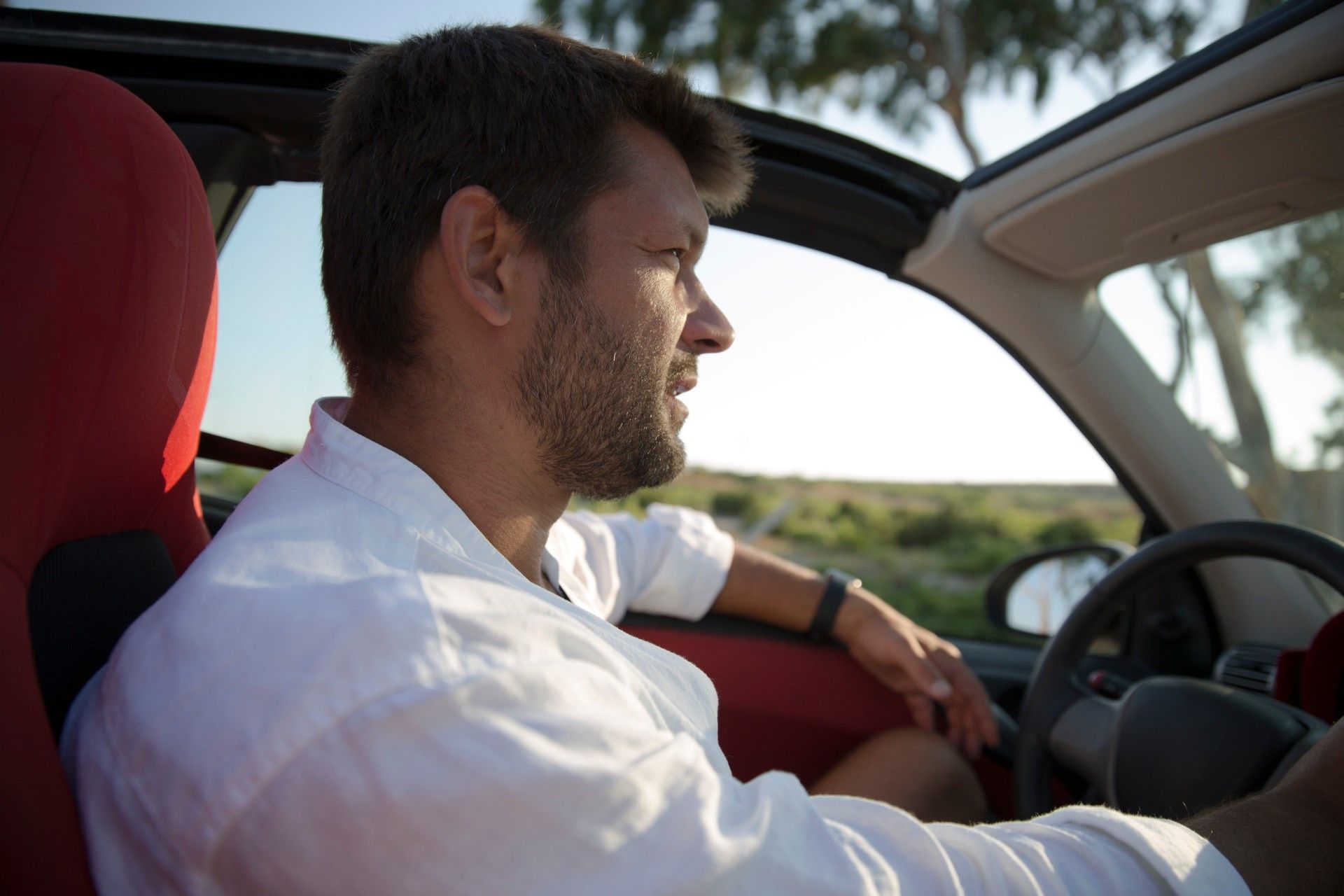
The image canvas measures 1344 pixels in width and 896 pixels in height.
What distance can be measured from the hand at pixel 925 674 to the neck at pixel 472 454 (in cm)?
104

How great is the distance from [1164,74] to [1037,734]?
1318mm

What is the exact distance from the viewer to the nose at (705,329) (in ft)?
A: 5.32

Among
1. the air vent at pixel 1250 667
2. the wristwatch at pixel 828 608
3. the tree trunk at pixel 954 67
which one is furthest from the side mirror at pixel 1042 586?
the tree trunk at pixel 954 67

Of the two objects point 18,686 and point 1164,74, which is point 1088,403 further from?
point 18,686

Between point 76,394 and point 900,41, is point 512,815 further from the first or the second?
point 900,41

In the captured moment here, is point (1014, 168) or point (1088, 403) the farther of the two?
point (1088, 403)

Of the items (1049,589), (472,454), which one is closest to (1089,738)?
(1049,589)

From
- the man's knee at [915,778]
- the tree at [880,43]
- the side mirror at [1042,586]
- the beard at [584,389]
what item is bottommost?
the man's knee at [915,778]

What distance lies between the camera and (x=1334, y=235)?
192cm

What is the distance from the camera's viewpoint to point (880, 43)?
16.1 metres

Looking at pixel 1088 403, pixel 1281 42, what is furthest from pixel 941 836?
pixel 1088 403

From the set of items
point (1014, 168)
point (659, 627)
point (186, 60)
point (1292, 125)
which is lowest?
point (659, 627)

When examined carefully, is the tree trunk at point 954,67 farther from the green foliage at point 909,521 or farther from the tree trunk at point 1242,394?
the tree trunk at point 1242,394

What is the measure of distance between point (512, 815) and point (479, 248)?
92cm
